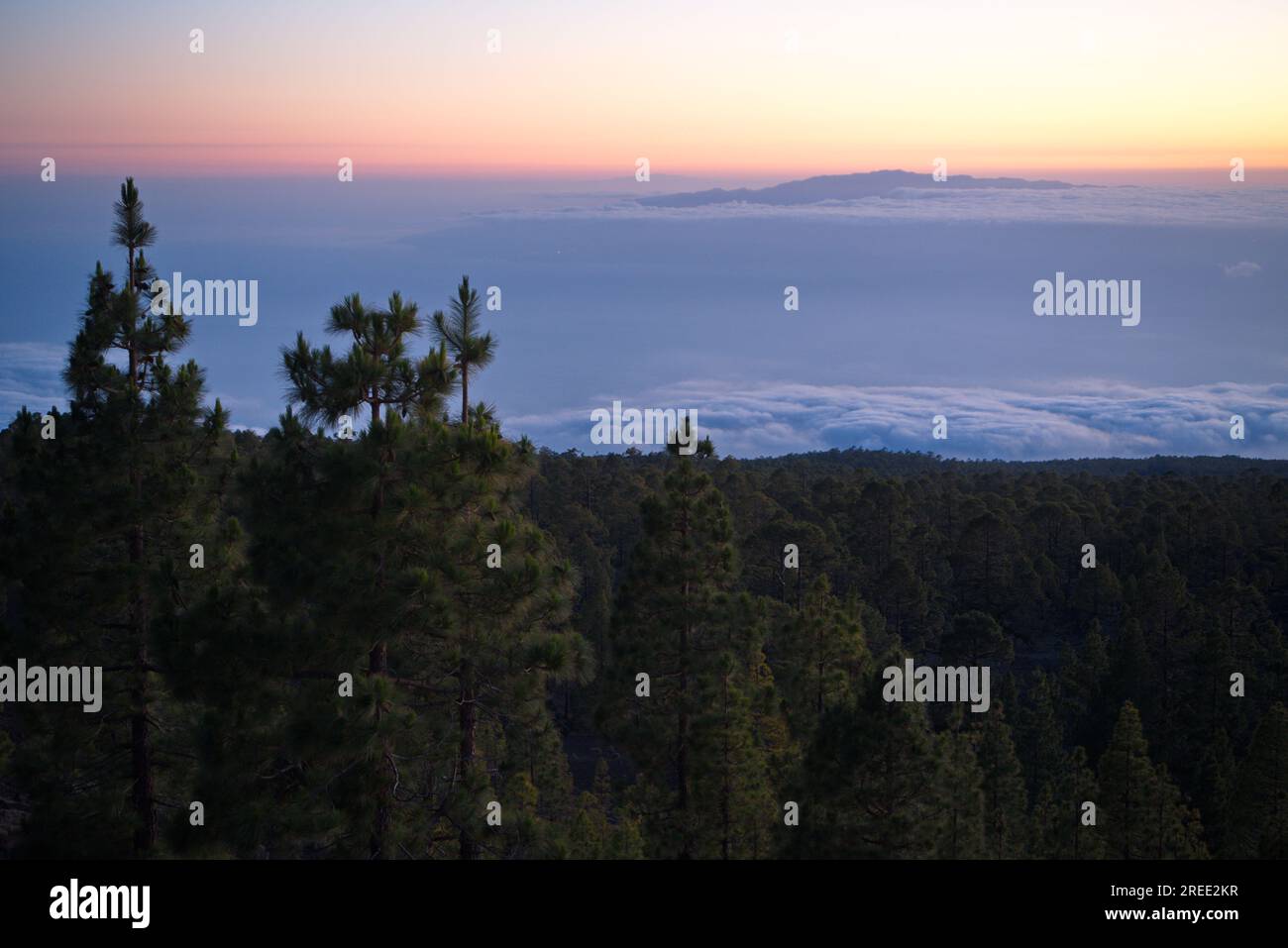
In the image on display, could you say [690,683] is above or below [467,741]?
below

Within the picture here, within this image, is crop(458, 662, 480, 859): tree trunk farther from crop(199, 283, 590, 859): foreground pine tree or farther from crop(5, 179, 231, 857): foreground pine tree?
crop(5, 179, 231, 857): foreground pine tree

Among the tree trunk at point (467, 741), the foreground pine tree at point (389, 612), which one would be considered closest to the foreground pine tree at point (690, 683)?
the foreground pine tree at point (389, 612)

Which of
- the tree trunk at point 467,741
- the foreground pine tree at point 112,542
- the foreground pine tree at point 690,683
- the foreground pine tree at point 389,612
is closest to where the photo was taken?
the foreground pine tree at point 389,612

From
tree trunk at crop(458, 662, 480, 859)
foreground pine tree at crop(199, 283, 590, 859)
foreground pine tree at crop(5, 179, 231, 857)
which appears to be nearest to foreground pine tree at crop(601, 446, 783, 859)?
foreground pine tree at crop(199, 283, 590, 859)

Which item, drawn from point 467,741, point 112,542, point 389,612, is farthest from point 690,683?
point 112,542

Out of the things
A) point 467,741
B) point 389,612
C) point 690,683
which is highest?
point 389,612

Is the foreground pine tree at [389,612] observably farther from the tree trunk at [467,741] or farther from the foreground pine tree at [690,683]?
the foreground pine tree at [690,683]

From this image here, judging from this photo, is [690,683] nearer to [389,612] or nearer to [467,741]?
[467,741]

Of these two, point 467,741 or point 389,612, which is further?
point 467,741

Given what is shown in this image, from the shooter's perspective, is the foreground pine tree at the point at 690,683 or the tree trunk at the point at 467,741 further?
the foreground pine tree at the point at 690,683

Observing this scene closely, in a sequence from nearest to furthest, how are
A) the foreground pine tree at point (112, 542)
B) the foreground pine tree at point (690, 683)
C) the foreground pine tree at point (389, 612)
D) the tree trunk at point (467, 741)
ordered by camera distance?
the foreground pine tree at point (389, 612), the tree trunk at point (467, 741), the foreground pine tree at point (112, 542), the foreground pine tree at point (690, 683)

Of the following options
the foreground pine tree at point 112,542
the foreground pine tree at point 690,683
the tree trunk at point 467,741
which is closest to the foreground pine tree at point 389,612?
the tree trunk at point 467,741
